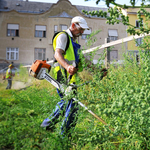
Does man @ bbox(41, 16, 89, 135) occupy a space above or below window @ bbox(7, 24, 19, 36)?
below

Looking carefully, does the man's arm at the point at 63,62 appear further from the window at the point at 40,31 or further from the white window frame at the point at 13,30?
the white window frame at the point at 13,30

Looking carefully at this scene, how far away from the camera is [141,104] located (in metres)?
1.00

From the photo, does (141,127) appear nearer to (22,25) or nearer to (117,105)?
(117,105)

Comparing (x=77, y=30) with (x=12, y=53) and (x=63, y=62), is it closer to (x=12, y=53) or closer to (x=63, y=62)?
(x=63, y=62)

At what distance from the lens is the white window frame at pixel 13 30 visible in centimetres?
2770

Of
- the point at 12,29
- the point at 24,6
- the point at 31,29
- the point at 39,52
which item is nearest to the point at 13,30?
the point at 12,29

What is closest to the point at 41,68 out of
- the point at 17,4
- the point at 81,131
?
the point at 81,131

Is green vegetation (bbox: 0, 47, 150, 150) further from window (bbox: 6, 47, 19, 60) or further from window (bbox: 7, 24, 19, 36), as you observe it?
window (bbox: 7, 24, 19, 36)

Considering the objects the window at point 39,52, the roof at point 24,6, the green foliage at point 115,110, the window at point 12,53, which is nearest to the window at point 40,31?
the window at point 39,52

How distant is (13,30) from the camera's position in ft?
91.2

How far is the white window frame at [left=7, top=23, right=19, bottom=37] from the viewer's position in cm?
2770

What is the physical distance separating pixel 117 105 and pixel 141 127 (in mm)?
412

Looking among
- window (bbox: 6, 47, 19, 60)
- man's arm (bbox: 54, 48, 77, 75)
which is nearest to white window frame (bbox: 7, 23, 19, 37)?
window (bbox: 6, 47, 19, 60)

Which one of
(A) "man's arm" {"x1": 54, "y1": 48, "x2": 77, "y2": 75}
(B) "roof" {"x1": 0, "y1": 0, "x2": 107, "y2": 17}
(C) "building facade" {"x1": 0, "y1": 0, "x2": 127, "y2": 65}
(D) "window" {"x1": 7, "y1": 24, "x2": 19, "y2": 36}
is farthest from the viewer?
(B) "roof" {"x1": 0, "y1": 0, "x2": 107, "y2": 17}
